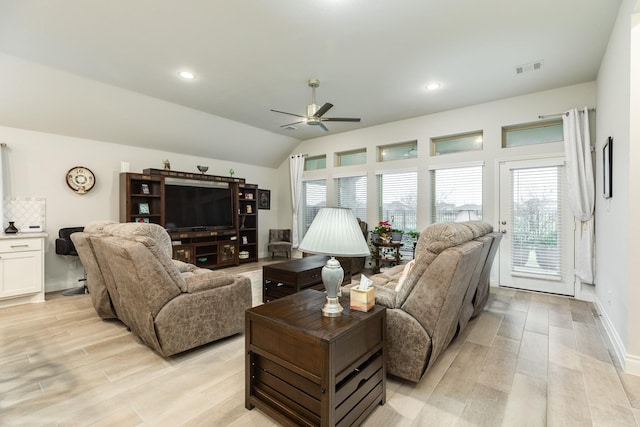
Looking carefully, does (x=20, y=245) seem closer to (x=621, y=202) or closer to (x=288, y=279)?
(x=288, y=279)

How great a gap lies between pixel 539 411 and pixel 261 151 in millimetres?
6291

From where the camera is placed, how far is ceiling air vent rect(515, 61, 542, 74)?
3.49 metres


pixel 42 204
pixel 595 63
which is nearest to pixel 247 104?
pixel 42 204

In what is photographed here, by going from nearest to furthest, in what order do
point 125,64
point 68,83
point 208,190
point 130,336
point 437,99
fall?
point 130,336, point 125,64, point 68,83, point 437,99, point 208,190

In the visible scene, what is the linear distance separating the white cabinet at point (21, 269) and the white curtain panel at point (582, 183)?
6.90m

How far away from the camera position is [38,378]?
2094mm

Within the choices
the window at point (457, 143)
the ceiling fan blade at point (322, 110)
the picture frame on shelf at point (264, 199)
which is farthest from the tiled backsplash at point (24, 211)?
the window at point (457, 143)

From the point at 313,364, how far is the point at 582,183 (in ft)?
14.1

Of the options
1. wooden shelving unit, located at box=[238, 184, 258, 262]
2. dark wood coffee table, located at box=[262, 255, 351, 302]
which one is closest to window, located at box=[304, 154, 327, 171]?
wooden shelving unit, located at box=[238, 184, 258, 262]

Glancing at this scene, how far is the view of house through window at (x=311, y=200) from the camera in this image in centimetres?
690

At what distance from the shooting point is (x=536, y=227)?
4.30 metres

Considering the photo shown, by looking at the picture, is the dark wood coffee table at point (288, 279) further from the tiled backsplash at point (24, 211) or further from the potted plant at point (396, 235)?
the tiled backsplash at point (24, 211)

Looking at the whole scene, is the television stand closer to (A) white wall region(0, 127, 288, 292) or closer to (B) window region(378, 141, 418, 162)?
(A) white wall region(0, 127, 288, 292)

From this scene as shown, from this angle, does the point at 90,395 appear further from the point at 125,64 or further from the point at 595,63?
the point at 595,63
